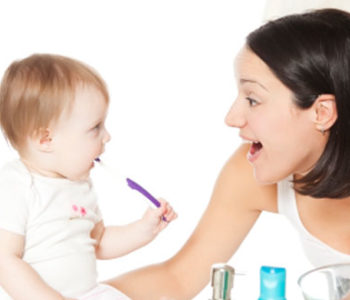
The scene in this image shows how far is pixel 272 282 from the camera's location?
2.99 feet

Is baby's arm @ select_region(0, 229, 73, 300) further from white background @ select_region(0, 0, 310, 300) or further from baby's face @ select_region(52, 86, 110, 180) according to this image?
white background @ select_region(0, 0, 310, 300)

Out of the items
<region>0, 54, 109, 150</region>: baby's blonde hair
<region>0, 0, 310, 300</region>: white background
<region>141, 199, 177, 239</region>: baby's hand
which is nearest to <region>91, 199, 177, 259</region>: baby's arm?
<region>141, 199, 177, 239</region>: baby's hand

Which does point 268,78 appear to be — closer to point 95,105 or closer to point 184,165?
point 95,105

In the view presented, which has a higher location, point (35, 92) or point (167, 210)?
point (35, 92)

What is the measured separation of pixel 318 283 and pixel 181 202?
1038mm

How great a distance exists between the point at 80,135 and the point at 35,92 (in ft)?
0.31

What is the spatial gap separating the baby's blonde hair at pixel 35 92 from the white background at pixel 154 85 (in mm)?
771

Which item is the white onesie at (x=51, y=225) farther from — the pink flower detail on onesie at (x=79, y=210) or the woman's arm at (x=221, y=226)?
the woman's arm at (x=221, y=226)

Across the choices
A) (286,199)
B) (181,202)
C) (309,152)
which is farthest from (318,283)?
(181,202)

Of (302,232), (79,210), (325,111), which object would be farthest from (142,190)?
(302,232)

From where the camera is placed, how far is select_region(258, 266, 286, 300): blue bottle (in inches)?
35.7

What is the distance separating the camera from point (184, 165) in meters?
1.95

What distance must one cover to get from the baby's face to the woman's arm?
0.31 metres

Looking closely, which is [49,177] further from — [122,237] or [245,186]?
[245,186]
